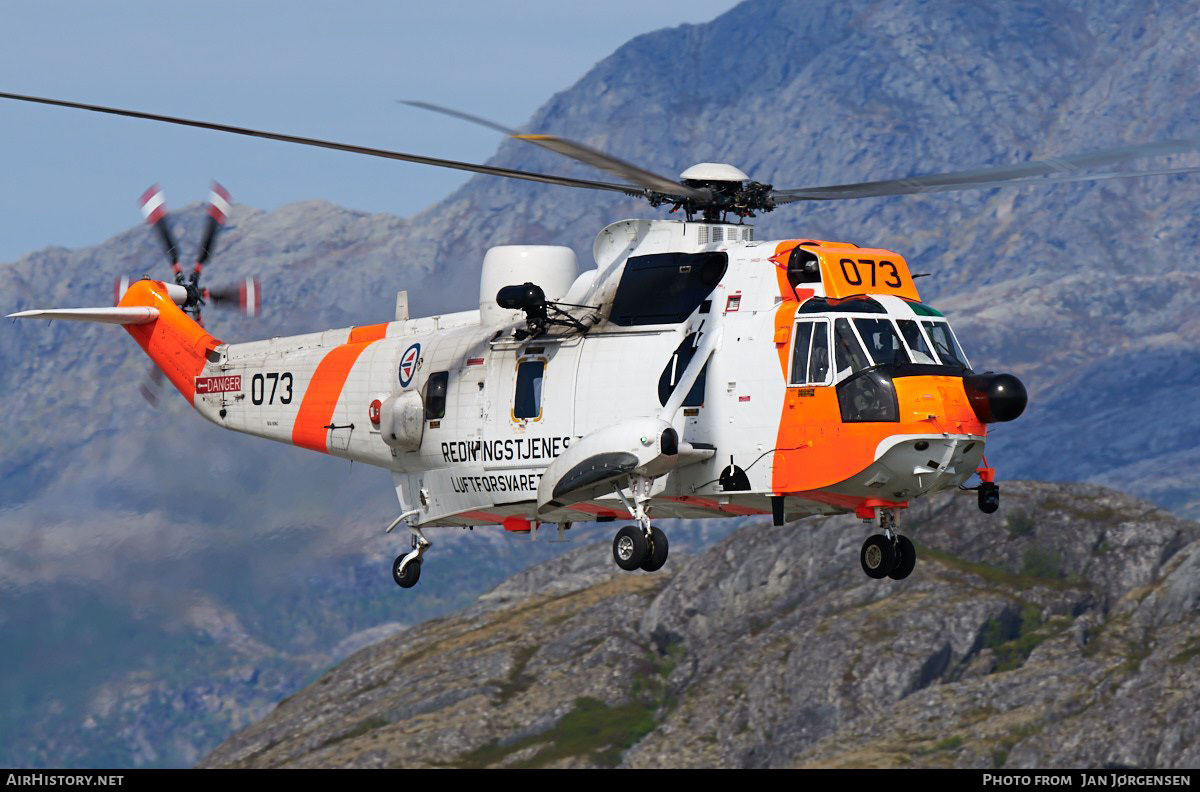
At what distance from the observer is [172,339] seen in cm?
5216

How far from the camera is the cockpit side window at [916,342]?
122 ft

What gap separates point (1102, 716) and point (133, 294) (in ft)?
410

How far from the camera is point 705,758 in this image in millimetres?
188000

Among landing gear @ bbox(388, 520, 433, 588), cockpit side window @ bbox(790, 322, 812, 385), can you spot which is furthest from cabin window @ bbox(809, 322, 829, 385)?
landing gear @ bbox(388, 520, 433, 588)

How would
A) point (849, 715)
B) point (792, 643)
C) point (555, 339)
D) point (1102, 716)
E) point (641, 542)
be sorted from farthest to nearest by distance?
1. point (792, 643)
2. point (849, 715)
3. point (1102, 716)
4. point (555, 339)
5. point (641, 542)

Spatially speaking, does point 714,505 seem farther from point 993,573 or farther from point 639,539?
point 993,573

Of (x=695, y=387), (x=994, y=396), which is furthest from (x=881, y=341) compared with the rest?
(x=695, y=387)

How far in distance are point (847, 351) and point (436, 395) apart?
11.3 m

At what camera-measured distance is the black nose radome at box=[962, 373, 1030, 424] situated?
36.2 metres

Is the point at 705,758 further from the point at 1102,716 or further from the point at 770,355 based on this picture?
the point at 770,355

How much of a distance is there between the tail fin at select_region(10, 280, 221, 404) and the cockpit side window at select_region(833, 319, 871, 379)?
66.8 ft

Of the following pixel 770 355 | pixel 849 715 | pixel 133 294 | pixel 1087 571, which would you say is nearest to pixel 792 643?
pixel 849 715

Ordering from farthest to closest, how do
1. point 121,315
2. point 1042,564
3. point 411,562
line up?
point 1042,564, point 121,315, point 411,562

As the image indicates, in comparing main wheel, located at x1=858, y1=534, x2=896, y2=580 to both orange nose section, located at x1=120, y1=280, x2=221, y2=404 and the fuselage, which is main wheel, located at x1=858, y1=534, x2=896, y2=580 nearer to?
the fuselage
